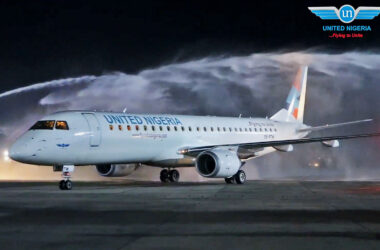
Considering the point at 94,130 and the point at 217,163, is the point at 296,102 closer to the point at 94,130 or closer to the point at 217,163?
the point at 217,163

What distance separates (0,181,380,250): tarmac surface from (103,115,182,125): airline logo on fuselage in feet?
36.3

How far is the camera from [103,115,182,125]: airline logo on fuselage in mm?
31156

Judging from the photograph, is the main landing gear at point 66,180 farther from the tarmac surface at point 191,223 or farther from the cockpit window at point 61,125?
the tarmac surface at point 191,223

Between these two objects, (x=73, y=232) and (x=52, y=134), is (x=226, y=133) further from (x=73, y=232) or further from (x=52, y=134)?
(x=73, y=232)

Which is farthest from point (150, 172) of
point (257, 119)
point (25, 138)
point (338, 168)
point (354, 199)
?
point (354, 199)

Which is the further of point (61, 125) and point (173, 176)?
point (173, 176)

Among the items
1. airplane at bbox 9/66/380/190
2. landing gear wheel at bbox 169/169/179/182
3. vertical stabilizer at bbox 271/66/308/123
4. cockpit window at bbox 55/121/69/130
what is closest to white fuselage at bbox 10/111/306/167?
airplane at bbox 9/66/380/190

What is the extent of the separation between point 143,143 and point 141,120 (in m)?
1.25

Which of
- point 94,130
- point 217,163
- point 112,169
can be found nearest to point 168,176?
point 112,169

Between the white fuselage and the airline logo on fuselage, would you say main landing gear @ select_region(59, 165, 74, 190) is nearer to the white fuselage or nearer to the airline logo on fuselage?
the white fuselage

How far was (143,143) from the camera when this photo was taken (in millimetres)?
32312

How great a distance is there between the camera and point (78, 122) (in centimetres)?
2920

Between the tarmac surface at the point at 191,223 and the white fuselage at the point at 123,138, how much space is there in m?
7.68

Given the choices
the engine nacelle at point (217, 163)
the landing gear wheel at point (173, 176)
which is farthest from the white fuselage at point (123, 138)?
the landing gear wheel at point (173, 176)
